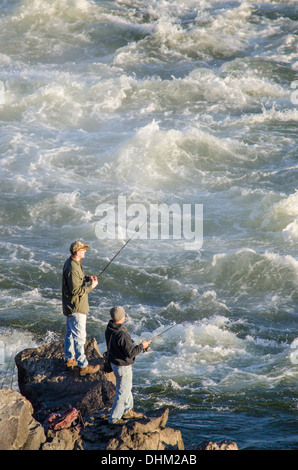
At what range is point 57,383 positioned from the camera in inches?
236

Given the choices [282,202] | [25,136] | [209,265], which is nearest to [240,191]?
[282,202]

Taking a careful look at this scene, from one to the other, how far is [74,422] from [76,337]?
106 cm

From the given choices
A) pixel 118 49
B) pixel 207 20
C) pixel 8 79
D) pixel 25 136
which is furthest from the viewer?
pixel 207 20

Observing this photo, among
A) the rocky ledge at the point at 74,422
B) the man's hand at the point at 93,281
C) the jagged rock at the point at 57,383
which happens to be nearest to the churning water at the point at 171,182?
the jagged rock at the point at 57,383

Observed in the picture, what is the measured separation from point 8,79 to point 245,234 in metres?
11.5

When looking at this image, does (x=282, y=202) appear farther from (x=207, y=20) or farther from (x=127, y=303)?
(x=207, y=20)

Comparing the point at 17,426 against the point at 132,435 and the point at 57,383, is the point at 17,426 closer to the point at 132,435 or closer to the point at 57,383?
the point at 132,435

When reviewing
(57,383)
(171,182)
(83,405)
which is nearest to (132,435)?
(83,405)

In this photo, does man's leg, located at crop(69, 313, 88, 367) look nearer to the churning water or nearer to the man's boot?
Answer: the man's boot

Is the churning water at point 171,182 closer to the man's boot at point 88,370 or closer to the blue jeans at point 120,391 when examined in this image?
the man's boot at point 88,370

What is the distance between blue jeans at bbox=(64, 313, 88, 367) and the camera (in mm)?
5941

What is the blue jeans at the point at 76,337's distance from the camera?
5.94 metres

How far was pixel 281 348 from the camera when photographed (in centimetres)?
810

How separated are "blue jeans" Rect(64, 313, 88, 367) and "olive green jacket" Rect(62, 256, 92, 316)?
0.08m
